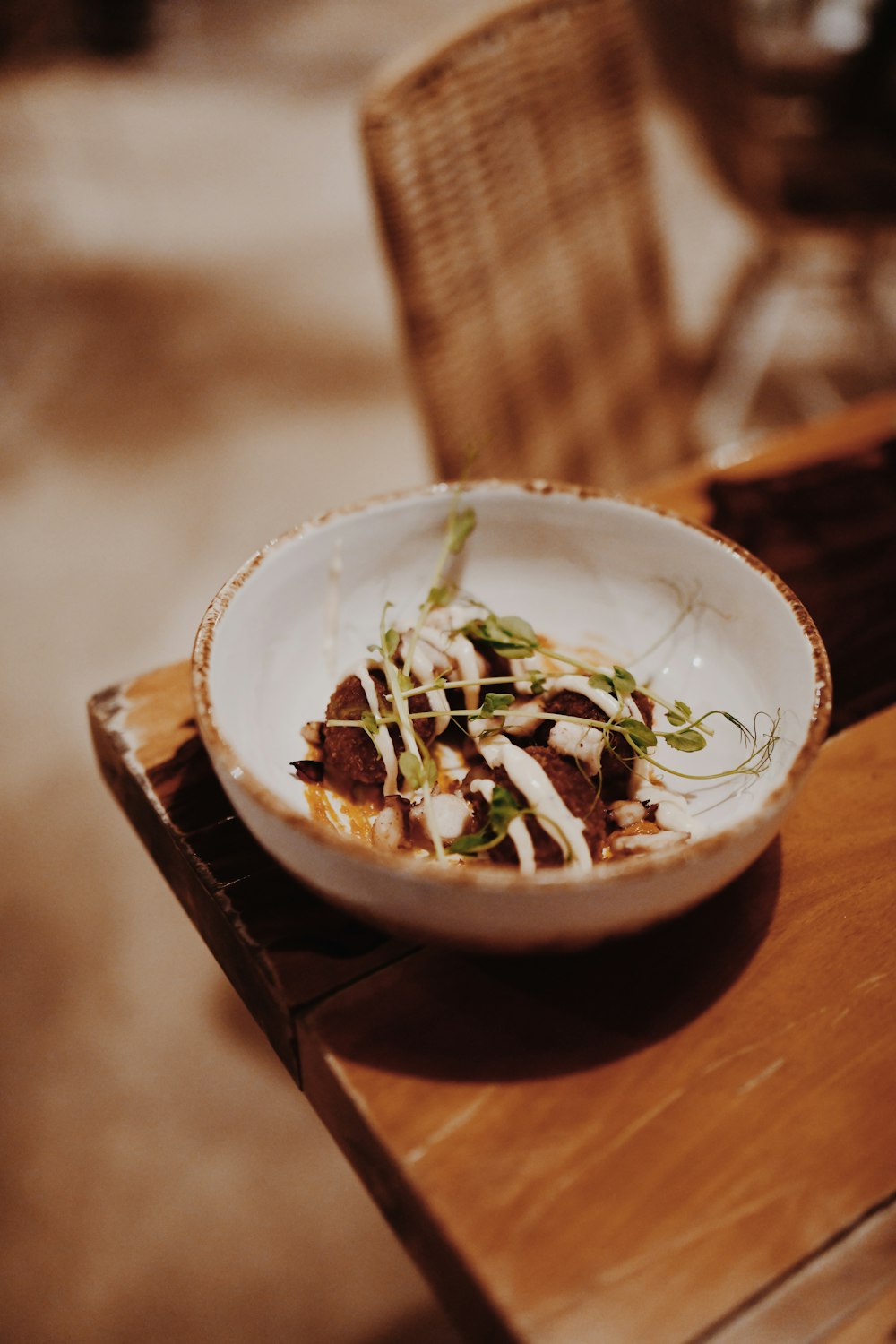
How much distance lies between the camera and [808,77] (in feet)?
8.77

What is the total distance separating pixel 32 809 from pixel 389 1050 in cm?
146

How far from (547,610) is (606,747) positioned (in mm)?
233

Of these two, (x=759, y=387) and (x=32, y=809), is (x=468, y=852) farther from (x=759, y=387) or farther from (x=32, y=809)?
(x=759, y=387)

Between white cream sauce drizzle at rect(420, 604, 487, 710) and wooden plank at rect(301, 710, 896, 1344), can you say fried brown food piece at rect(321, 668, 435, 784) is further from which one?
wooden plank at rect(301, 710, 896, 1344)

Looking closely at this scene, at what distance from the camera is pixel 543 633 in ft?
3.03

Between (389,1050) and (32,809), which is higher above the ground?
(389,1050)

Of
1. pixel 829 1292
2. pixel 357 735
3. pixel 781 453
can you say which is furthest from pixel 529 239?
pixel 829 1292

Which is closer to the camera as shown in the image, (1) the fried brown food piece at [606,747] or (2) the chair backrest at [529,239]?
(1) the fried brown food piece at [606,747]

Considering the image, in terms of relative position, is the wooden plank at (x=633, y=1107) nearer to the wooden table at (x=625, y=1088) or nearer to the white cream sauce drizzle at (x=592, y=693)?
the wooden table at (x=625, y=1088)

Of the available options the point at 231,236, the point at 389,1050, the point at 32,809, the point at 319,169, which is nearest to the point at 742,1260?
the point at 389,1050

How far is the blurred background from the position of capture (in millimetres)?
1347

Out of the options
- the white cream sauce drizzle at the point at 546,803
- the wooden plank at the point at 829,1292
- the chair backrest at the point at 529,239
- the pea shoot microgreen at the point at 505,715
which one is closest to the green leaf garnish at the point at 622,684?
the pea shoot microgreen at the point at 505,715

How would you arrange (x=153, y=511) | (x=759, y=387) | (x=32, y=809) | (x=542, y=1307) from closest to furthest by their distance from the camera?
(x=542, y=1307), (x=32, y=809), (x=153, y=511), (x=759, y=387)

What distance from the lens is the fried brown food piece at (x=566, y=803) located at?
2.15 ft
